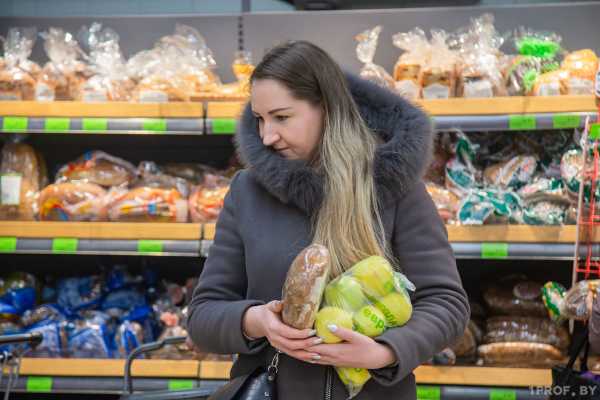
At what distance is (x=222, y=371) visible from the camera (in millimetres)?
3102

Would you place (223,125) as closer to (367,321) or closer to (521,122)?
(521,122)

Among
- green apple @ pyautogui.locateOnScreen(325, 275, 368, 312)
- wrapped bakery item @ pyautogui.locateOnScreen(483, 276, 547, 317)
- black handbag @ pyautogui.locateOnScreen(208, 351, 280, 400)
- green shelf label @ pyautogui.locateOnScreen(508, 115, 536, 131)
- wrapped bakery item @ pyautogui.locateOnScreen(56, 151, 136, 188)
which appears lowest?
wrapped bakery item @ pyautogui.locateOnScreen(483, 276, 547, 317)

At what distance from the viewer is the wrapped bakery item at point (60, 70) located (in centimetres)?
338

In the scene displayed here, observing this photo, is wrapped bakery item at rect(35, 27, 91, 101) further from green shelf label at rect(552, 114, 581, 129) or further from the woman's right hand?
the woman's right hand

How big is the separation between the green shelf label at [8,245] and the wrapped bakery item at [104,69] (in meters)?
0.65

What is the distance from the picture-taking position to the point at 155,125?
10.6 feet

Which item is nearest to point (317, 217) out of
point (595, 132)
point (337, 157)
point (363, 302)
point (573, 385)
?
point (337, 157)

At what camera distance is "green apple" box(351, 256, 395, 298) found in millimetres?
1347

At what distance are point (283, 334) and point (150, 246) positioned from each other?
193cm

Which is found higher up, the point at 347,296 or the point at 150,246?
the point at 347,296

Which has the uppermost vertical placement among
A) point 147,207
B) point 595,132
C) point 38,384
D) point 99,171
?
point 595,132

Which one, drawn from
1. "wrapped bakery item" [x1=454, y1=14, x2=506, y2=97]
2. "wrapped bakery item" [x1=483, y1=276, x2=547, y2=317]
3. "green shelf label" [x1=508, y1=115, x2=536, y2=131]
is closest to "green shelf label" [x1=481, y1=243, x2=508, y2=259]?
"wrapped bakery item" [x1=483, y1=276, x2=547, y2=317]

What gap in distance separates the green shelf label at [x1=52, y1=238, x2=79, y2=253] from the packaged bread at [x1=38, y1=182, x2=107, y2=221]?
0.35 feet

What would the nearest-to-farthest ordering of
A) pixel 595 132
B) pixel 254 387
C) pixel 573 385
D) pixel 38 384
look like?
pixel 254 387 < pixel 573 385 < pixel 595 132 < pixel 38 384
